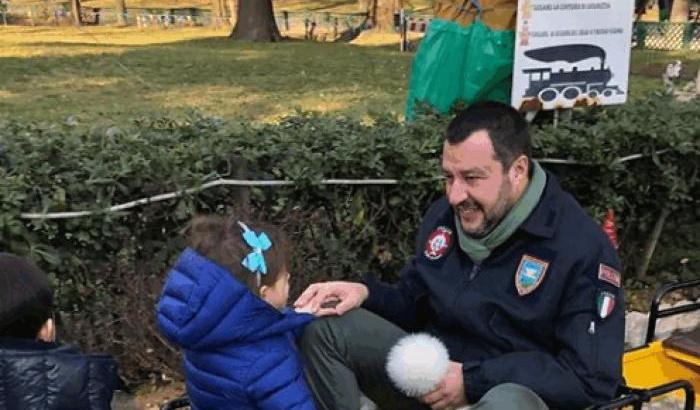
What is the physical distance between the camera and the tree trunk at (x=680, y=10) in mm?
32312

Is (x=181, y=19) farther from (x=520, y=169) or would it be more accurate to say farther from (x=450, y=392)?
(x=450, y=392)

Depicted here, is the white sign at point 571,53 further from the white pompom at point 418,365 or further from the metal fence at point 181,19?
the metal fence at point 181,19

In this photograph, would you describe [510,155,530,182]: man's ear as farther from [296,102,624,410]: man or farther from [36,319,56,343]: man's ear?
[36,319,56,343]: man's ear

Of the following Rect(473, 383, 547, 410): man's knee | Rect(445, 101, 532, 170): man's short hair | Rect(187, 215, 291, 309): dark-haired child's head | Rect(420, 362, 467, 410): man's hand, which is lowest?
Rect(420, 362, 467, 410): man's hand

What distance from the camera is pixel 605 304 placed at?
92.9 inches

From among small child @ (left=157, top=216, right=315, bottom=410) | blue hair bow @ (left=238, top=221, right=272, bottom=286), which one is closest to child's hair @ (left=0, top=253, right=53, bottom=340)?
small child @ (left=157, top=216, right=315, bottom=410)

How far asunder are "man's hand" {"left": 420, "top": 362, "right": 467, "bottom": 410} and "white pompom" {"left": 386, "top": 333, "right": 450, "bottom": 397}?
2 cm

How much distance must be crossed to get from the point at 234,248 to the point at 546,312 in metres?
0.87

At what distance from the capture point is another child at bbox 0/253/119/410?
211cm

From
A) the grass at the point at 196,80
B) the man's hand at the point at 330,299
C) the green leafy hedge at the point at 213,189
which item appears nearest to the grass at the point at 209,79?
the grass at the point at 196,80

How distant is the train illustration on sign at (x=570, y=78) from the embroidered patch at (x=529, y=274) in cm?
217

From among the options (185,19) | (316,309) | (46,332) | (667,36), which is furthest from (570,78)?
(185,19)

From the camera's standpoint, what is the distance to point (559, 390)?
2.34 metres

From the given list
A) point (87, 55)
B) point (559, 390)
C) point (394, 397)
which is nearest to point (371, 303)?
point (394, 397)
